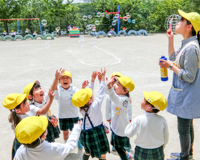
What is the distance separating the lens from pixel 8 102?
244 cm

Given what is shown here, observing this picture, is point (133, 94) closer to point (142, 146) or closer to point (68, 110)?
point (68, 110)

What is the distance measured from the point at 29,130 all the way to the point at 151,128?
1.29m

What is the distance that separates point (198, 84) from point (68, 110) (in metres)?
1.95

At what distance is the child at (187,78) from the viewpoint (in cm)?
243

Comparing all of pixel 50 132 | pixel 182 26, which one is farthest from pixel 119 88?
pixel 50 132

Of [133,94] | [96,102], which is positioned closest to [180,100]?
[96,102]

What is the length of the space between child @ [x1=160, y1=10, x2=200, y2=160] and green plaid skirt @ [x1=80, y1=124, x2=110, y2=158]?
3.19 ft

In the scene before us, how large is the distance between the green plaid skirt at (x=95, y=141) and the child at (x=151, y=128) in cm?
47

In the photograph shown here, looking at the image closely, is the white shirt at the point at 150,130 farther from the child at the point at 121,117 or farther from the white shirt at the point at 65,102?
the white shirt at the point at 65,102

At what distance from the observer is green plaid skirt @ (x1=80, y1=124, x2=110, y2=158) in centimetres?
273

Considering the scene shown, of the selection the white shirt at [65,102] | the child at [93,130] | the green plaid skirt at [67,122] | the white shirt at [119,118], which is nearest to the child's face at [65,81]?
the white shirt at [65,102]

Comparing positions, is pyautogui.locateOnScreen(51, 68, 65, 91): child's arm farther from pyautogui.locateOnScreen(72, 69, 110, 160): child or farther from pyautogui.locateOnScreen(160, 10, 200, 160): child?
pyautogui.locateOnScreen(160, 10, 200, 160): child

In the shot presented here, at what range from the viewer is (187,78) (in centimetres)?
244

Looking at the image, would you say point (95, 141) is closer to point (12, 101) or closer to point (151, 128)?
point (151, 128)
